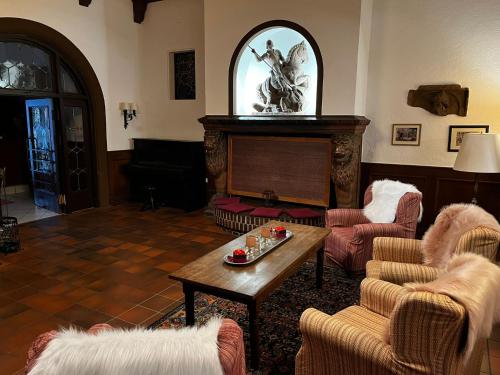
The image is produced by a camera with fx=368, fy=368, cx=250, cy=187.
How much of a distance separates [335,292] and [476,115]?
2856mm

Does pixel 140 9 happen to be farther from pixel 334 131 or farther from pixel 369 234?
pixel 369 234

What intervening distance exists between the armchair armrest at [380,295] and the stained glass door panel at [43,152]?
5.68 meters

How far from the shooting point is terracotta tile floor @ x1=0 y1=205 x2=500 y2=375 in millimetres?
2934

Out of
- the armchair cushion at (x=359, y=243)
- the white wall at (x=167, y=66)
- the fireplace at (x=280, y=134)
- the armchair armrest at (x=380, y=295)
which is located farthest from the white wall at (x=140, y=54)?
the armchair armrest at (x=380, y=295)

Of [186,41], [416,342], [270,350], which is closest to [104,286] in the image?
[270,350]

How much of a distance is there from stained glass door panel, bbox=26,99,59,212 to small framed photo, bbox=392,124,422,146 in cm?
532

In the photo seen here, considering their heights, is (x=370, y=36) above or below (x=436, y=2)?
below

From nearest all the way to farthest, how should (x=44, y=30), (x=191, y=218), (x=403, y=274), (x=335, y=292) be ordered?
(x=403, y=274) < (x=335, y=292) < (x=44, y=30) < (x=191, y=218)

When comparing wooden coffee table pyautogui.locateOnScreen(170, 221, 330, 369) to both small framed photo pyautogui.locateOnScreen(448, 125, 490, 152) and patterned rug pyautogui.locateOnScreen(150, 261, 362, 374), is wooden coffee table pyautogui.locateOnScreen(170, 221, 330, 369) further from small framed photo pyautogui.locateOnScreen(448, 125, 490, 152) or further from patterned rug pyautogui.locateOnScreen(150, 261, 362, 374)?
small framed photo pyautogui.locateOnScreen(448, 125, 490, 152)

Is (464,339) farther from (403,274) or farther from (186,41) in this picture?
(186,41)

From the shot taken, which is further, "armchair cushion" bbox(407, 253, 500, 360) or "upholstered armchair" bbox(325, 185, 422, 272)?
"upholstered armchair" bbox(325, 185, 422, 272)

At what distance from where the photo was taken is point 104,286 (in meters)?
3.60

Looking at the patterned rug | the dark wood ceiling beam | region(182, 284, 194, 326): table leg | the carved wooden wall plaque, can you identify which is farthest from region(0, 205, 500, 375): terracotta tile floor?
the dark wood ceiling beam

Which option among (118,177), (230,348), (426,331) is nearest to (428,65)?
(426,331)
